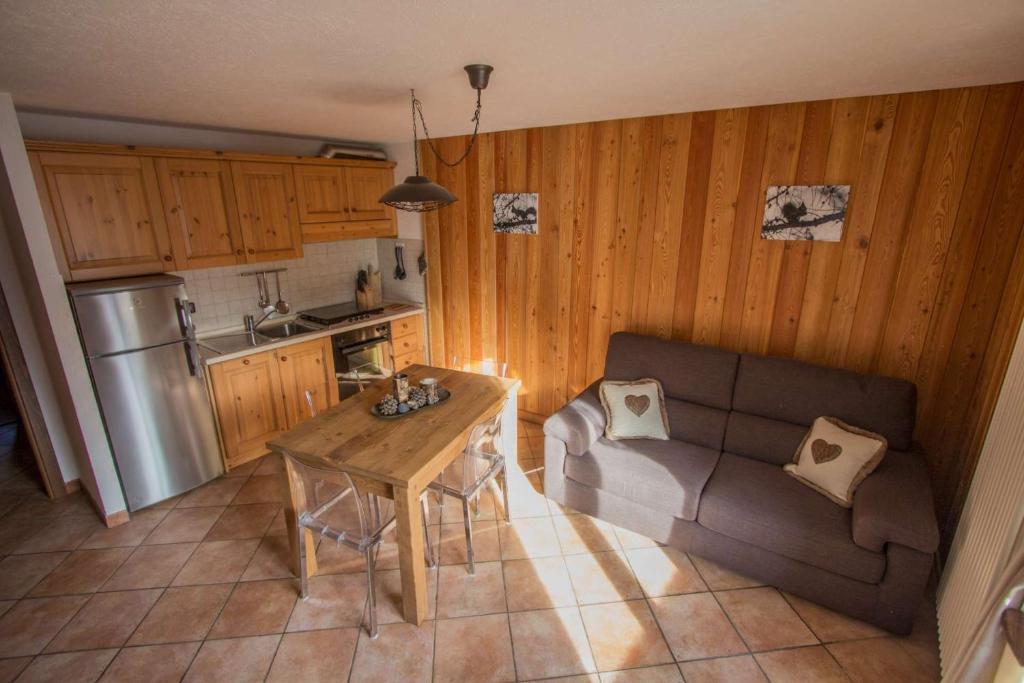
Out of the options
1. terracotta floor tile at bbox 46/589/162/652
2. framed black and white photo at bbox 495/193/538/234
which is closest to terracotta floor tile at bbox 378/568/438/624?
terracotta floor tile at bbox 46/589/162/652

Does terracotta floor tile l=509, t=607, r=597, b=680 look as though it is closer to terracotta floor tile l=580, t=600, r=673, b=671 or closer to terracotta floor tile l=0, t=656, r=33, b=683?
terracotta floor tile l=580, t=600, r=673, b=671

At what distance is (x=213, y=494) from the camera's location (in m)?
3.09

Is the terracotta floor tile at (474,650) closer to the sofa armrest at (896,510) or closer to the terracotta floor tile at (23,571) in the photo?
the sofa armrest at (896,510)

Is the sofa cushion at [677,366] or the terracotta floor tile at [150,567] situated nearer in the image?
the terracotta floor tile at [150,567]

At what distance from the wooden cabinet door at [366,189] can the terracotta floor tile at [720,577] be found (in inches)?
138

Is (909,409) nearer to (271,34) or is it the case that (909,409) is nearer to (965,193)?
(965,193)

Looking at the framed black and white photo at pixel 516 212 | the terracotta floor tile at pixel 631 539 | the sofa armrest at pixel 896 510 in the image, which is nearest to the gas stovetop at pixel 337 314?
the framed black and white photo at pixel 516 212

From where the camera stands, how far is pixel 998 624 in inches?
52.9

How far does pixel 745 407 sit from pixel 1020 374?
119 cm

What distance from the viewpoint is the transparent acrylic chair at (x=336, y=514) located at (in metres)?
1.99

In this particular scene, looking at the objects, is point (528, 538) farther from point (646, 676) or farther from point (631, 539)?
point (646, 676)

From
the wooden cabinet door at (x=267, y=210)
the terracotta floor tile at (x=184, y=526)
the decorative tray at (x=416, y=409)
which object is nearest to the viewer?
the decorative tray at (x=416, y=409)

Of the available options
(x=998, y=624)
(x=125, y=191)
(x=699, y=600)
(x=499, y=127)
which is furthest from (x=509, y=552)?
(x=125, y=191)

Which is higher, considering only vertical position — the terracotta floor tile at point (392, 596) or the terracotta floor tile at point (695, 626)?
the terracotta floor tile at point (392, 596)
